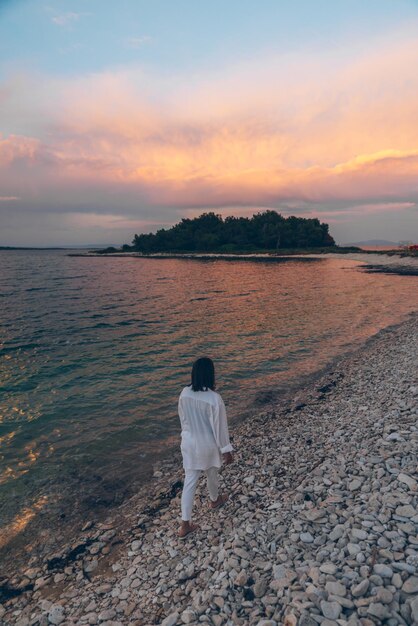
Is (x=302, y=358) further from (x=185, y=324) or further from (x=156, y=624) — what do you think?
(x=156, y=624)

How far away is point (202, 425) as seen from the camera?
6723 mm

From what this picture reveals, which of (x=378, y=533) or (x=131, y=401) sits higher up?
(x=378, y=533)

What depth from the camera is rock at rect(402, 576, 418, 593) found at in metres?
4.55

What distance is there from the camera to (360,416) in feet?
37.2

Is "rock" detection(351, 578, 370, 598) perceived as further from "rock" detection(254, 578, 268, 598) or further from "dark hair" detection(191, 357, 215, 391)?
"dark hair" detection(191, 357, 215, 391)

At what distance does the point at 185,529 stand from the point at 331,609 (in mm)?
3327

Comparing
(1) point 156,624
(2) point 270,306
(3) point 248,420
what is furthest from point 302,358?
(2) point 270,306

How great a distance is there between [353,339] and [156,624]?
2282cm

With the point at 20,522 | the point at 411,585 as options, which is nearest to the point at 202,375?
the point at 411,585

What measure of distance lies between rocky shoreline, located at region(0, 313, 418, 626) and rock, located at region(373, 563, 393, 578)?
2 cm

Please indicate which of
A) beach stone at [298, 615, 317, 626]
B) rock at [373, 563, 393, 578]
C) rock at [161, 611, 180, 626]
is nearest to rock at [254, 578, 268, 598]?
beach stone at [298, 615, 317, 626]

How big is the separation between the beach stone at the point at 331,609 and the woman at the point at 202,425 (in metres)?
2.67

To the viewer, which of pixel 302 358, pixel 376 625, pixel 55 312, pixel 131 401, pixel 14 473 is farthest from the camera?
pixel 55 312

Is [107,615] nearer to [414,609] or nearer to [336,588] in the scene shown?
[336,588]
